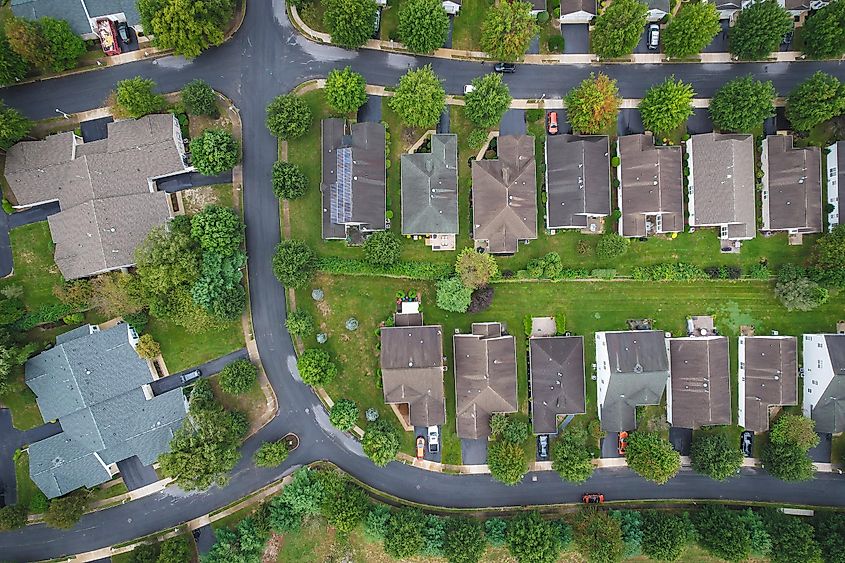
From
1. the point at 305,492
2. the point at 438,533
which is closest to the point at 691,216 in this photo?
the point at 438,533

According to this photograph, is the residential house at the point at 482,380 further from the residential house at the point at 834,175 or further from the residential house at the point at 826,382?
the residential house at the point at 834,175

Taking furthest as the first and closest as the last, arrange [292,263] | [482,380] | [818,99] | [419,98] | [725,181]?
[725,181], [482,380], [818,99], [292,263], [419,98]

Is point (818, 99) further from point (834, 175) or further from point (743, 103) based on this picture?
point (834, 175)

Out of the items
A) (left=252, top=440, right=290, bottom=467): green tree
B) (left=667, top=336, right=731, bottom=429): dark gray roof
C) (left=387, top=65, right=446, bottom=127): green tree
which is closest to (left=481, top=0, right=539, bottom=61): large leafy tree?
(left=387, top=65, right=446, bottom=127): green tree

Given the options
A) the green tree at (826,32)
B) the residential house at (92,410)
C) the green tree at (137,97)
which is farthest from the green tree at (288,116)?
the green tree at (826,32)

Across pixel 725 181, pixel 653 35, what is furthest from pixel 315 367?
pixel 653 35

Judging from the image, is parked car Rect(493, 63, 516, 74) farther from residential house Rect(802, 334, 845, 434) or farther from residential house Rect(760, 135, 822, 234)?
residential house Rect(802, 334, 845, 434)
